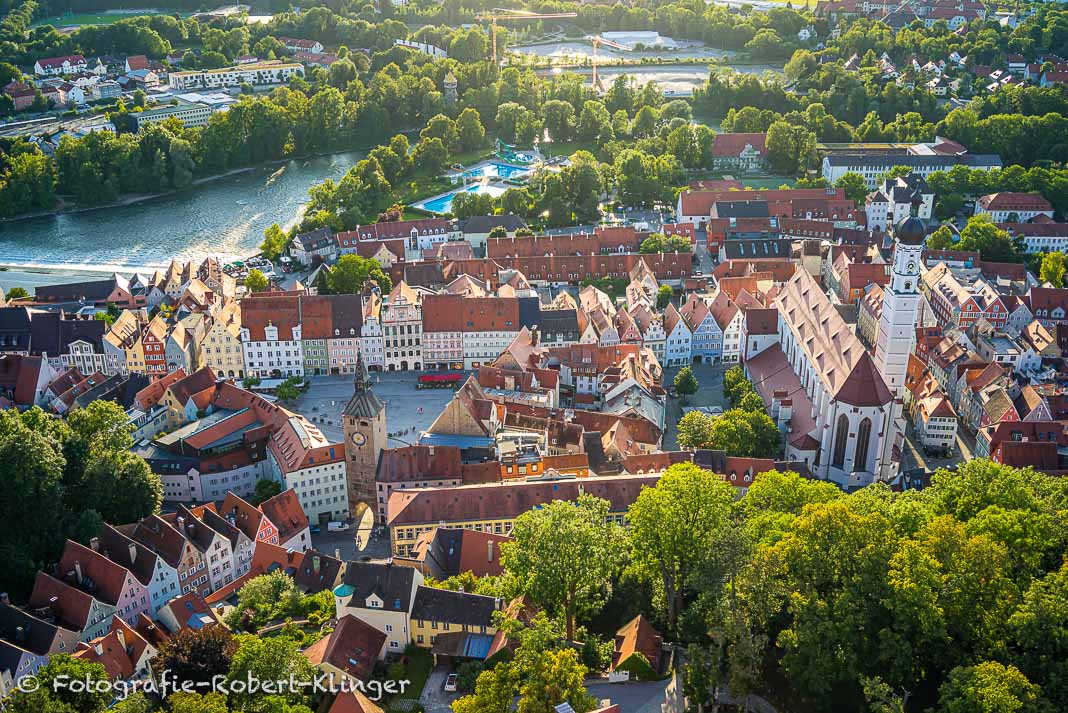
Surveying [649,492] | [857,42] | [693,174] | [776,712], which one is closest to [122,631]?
[649,492]

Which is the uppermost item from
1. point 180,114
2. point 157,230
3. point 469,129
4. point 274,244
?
point 180,114

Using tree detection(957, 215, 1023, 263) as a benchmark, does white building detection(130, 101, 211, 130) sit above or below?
above

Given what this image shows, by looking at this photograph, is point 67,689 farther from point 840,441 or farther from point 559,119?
point 559,119

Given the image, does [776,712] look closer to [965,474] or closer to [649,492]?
[649,492]

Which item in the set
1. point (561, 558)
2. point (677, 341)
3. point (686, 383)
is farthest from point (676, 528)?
point (677, 341)

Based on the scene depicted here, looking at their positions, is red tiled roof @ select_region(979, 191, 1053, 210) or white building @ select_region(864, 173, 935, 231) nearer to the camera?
red tiled roof @ select_region(979, 191, 1053, 210)

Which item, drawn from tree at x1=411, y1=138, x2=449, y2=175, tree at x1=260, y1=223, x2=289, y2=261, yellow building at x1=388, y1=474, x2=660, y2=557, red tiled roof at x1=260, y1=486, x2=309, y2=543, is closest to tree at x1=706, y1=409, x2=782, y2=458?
yellow building at x1=388, y1=474, x2=660, y2=557

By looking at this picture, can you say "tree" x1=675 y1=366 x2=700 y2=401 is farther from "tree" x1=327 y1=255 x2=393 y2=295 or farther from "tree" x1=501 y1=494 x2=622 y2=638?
"tree" x1=327 y1=255 x2=393 y2=295

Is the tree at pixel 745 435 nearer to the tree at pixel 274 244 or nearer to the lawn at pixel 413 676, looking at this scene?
the lawn at pixel 413 676
